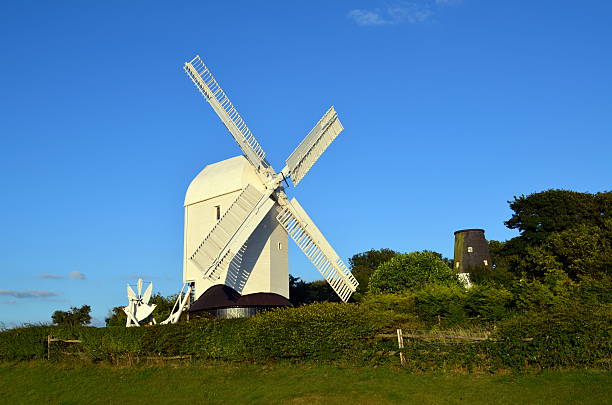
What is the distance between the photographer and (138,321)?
23.2m

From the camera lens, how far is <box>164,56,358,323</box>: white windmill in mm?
24297

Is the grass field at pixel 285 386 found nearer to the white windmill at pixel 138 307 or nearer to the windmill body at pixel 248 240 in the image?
the white windmill at pixel 138 307

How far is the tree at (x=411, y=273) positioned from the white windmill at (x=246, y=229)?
21.8 feet

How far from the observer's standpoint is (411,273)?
3256 cm

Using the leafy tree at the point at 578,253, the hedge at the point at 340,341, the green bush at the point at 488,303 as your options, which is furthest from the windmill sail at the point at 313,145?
the leafy tree at the point at 578,253

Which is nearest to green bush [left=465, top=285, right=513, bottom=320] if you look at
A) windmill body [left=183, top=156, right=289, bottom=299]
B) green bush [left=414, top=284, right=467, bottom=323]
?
green bush [left=414, top=284, right=467, bottom=323]

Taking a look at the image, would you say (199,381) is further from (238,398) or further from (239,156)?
(239,156)

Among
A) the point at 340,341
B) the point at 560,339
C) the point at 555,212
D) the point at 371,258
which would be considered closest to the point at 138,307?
the point at 340,341

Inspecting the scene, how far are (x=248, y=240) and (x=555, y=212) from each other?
2176cm

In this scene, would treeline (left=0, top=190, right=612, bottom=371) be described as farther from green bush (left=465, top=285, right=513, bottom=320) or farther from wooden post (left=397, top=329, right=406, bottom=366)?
wooden post (left=397, top=329, right=406, bottom=366)

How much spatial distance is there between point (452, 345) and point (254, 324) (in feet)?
19.5

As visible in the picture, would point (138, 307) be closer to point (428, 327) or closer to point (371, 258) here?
point (428, 327)

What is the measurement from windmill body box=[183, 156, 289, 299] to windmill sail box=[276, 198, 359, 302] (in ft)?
2.60

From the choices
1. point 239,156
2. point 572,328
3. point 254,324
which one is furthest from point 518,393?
point 239,156
